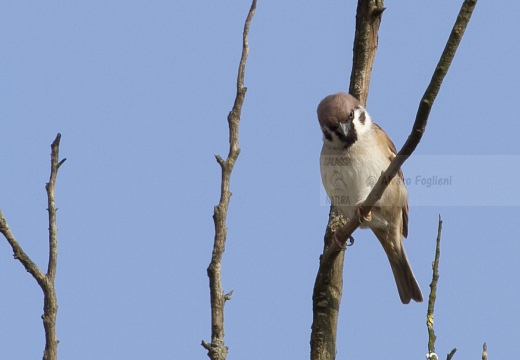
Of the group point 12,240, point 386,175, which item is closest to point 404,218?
point 386,175

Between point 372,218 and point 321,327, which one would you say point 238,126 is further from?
point 372,218

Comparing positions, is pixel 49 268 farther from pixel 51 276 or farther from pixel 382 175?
pixel 382 175

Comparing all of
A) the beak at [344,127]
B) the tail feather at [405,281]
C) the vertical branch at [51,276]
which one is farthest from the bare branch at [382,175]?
the vertical branch at [51,276]

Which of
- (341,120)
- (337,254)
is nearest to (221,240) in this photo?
(337,254)

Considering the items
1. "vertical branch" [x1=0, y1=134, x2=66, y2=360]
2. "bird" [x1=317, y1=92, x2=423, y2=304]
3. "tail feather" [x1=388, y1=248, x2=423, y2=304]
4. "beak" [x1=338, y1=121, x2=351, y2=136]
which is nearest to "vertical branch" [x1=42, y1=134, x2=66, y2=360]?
"vertical branch" [x1=0, y1=134, x2=66, y2=360]

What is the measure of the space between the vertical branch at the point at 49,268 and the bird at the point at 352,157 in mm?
2542

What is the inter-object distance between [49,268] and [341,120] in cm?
288

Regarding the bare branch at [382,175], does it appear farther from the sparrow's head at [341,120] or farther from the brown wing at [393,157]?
the brown wing at [393,157]

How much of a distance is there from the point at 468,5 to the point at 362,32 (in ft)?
7.09

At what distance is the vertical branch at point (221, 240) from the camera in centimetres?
301

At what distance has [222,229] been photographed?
123 inches

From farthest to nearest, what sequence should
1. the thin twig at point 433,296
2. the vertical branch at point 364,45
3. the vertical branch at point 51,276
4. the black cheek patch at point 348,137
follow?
1. the black cheek patch at point 348,137
2. the vertical branch at point 364,45
3. the thin twig at point 433,296
4. the vertical branch at point 51,276

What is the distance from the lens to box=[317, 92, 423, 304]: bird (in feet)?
17.4

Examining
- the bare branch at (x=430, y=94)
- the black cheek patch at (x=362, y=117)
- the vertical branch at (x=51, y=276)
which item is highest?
the black cheek patch at (x=362, y=117)
